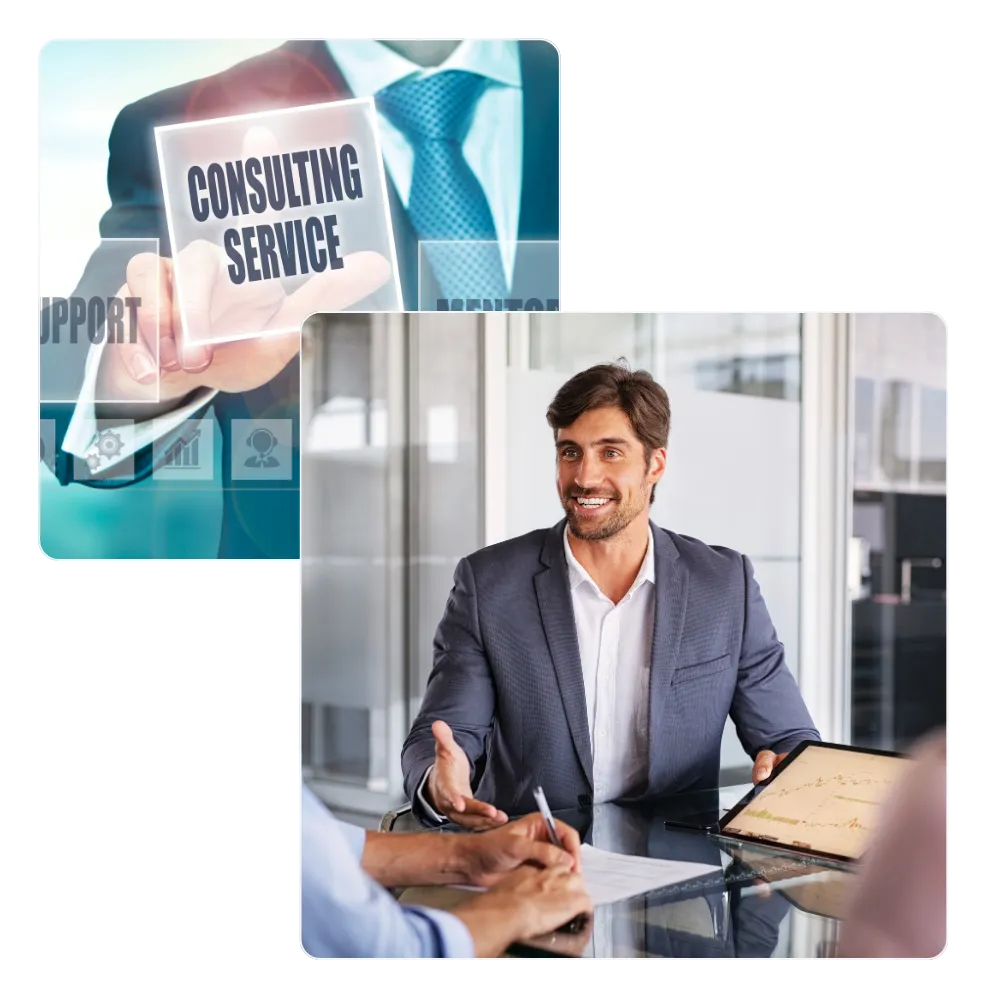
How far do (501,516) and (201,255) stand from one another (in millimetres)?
755

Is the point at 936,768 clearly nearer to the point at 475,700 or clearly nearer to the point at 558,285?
the point at 475,700

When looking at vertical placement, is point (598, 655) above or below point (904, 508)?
below

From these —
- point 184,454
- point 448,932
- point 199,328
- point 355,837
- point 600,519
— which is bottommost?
point 448,932

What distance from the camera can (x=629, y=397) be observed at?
86.5 inches

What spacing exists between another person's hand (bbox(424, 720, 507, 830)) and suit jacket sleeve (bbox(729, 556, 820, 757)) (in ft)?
1.38

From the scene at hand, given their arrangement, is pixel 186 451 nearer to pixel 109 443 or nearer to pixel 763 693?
pixel 109 443

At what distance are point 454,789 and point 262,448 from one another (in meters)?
0.73

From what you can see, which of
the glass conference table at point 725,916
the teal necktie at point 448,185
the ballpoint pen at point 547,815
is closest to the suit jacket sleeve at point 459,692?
the ballpoint pen at point 547,815

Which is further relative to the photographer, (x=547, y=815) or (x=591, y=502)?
(x=591, y=502)

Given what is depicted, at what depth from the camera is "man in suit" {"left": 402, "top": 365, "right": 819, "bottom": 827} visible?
218 centimetres

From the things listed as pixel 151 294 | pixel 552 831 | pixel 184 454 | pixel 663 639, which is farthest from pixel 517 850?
pixel 151 294

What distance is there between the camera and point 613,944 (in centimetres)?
198

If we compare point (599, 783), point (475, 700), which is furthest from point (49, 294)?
point (599, 783)

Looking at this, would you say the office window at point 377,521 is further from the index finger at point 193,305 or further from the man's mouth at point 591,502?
the index finger at point 193,305
